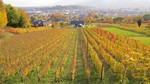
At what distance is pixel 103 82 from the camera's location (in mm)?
13680

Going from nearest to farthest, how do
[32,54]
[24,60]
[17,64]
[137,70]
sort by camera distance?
[137,70], [17,64], [24,60], [32,54]

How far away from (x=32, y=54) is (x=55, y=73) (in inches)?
252

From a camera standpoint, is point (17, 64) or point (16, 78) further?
point (17, 64)

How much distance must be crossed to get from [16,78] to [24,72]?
1.88 feet

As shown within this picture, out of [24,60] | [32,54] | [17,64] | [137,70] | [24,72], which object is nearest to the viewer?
[137,70]

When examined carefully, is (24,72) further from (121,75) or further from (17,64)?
(121,75)

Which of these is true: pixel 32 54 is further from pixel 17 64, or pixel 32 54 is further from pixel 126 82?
pixel 126 82

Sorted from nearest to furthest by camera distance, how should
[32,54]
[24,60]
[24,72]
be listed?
[24,72] → [24,60] → [32,54]

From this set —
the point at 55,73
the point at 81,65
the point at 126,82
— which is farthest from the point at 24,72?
the point at 126,82

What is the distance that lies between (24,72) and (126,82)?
19.4 feet

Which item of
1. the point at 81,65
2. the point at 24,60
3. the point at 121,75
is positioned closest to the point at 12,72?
the point at 24,60

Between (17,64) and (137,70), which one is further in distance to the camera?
(17,64)

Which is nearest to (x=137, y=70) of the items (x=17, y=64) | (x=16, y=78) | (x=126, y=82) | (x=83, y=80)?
(x=126, y=82)

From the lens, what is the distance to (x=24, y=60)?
18.2 m
